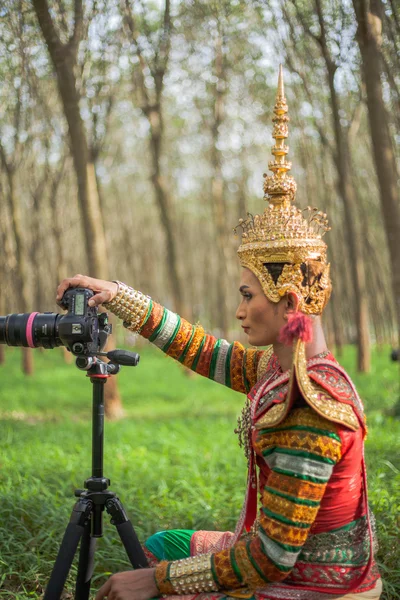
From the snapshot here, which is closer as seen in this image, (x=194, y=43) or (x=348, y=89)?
(x=348, y=89)

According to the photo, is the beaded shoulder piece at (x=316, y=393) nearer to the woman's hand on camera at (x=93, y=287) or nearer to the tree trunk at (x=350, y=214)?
the woman's hand on camera at (x=93, y=287)

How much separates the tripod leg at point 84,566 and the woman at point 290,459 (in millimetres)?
398

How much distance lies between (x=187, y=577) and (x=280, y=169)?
143 cm

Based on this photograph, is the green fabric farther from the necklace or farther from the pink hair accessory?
the pink hair accessory

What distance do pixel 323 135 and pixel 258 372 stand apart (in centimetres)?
975

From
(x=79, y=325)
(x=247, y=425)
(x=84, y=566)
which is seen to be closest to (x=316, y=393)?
(x=247, y=425)

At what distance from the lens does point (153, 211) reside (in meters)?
29.6

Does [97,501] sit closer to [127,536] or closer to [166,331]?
[127,536]

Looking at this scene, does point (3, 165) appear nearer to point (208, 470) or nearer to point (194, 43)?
point (194, 43)

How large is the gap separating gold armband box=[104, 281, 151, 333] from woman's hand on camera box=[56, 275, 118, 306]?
0.04 meters

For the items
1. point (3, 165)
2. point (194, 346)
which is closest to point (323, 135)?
point (3, 165)

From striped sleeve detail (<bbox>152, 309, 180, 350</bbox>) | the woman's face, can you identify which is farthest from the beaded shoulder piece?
striped sleeve detail (<bbox>152, 309, 180, 350</bbox>)

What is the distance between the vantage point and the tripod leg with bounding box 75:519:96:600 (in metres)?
2.39

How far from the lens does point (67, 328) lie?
90.6 inches
